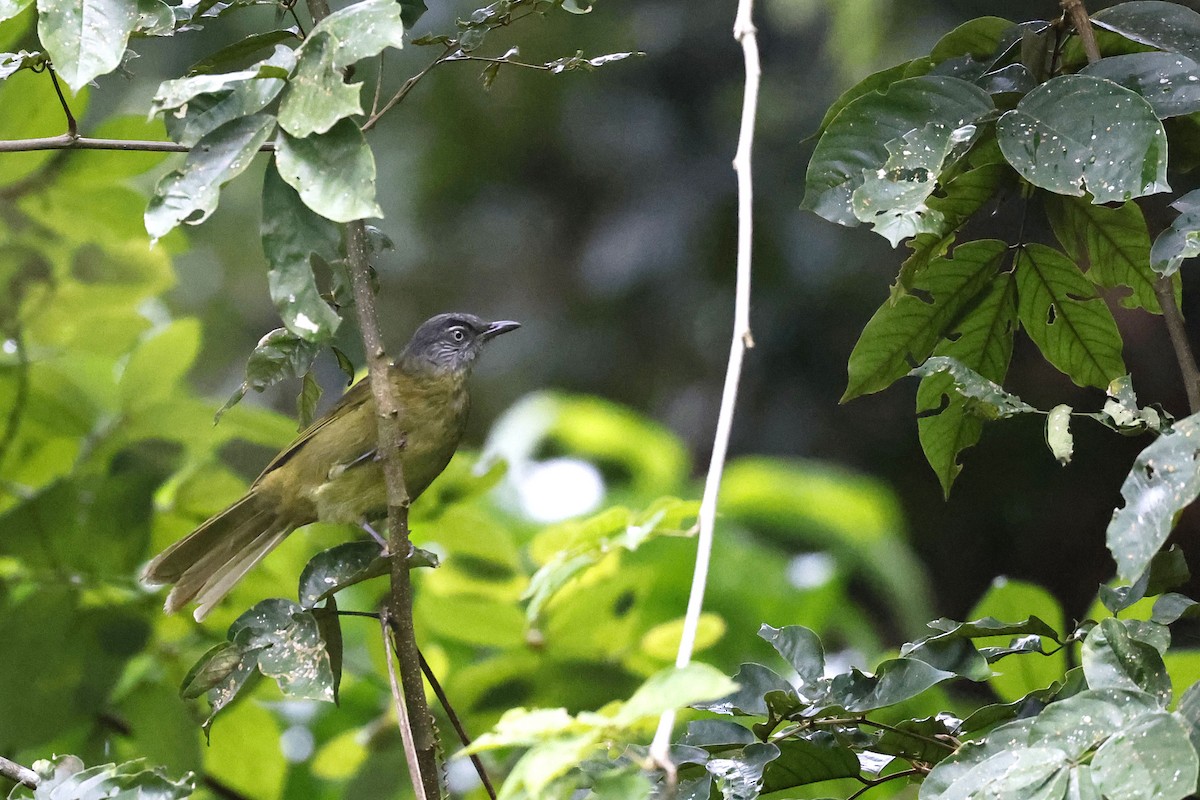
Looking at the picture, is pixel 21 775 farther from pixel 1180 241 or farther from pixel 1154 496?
pixel 1180 241

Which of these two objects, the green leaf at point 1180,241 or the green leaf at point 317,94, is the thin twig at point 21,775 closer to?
the green leaf at point 317,94

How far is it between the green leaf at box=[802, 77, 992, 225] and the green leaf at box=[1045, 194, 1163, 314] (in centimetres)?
26

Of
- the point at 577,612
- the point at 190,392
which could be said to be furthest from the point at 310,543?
the point at 577,612

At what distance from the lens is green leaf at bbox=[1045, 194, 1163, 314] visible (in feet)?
5.13

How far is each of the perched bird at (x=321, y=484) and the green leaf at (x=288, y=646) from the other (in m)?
0.60

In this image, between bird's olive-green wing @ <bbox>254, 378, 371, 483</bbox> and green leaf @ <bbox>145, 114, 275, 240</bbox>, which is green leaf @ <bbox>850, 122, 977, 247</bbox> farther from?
bird's olive-green wing @ <bbox>254, 378, 371, 483</bbox>

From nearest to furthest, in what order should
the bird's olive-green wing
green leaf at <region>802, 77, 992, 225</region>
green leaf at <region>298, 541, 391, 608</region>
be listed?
green leaf at <region>802, 77, 992, 225</region> → green leaf at <region>298, 541, 391, 608</region> → the bird's olive-green wing

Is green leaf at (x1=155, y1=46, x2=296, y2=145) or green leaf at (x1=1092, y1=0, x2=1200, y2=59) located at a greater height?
green leaf at (x1=155, y1=46, x2=296, y2=145)

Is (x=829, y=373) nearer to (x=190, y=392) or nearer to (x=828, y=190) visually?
(x=190, y=392)

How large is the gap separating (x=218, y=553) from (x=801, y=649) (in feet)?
4.46

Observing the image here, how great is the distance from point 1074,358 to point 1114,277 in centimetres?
13

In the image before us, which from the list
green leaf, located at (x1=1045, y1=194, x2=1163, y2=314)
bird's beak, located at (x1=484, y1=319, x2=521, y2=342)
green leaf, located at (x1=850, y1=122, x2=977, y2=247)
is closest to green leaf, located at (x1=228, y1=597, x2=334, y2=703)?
green leaf, located at (x1=850, y1=122, x2=977, y2=247)

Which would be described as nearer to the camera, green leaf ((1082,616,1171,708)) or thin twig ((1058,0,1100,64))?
green leaf ((1082,616,1171,708))

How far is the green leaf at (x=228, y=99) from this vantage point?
49.2 inches
